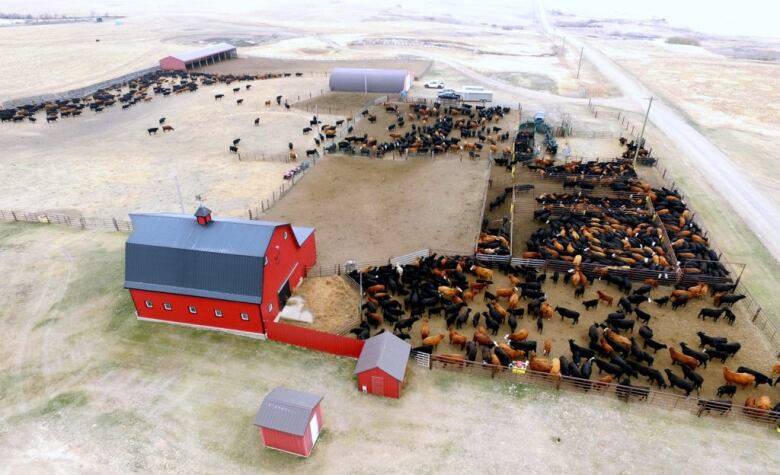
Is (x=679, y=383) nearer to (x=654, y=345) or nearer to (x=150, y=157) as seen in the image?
(x=654, y=345)

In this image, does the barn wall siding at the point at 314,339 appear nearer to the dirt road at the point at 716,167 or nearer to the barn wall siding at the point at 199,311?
the barn wall siding at the point at 199,311

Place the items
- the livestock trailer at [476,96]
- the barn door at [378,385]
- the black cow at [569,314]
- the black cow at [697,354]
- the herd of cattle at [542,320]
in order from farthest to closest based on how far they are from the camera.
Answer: the livestock trailer at [476,96] < the black cow at [569,314] < the black cow at [697,354] < the herd of cattle at [542,320] < the barn door at [378,385]

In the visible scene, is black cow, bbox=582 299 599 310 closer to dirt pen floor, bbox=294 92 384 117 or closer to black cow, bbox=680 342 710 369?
black cow, bbox=680 342 710 369

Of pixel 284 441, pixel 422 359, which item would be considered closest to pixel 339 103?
pixel 422 359

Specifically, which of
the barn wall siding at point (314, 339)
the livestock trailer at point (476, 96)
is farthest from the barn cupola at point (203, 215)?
the livestock trailer at point (476, 96)

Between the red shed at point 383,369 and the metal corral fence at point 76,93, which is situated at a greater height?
the metal corral fence at point 76,93

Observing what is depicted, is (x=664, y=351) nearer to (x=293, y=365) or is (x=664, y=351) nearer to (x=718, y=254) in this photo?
(x=718, y=254)

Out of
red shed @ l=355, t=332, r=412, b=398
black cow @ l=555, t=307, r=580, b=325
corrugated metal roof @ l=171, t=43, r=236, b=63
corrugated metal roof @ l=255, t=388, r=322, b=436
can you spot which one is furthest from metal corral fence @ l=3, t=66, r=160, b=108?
black cow @ l=555, t=307, r=580, b=325
